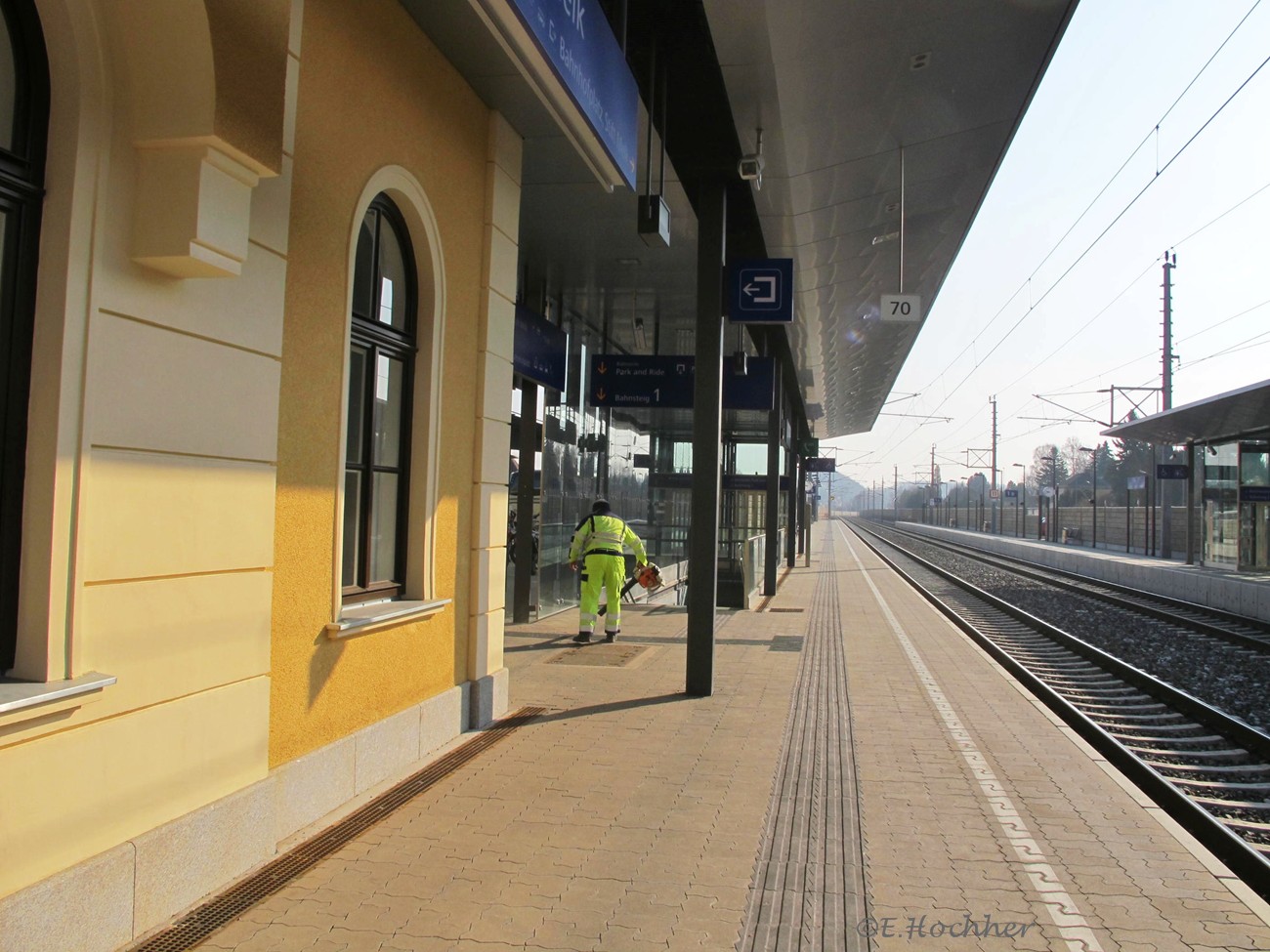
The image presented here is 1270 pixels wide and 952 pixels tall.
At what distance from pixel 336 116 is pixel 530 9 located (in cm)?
120

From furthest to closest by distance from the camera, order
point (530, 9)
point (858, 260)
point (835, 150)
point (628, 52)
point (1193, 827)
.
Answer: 1. point (858, 260)
2. point (835, 150)
3. point (628, 52)
4. point (1193, 827)
5. point (530, 9)

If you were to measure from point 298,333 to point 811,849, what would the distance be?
3.42 m

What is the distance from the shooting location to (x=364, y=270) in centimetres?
546

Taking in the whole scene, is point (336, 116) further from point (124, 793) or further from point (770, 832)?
point (770, 832)

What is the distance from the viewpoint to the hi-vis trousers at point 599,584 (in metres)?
11.1

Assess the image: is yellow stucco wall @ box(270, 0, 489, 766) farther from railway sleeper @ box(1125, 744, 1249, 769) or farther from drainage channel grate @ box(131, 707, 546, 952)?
railway sleeper @ box(1125, 744, 1249, 769)

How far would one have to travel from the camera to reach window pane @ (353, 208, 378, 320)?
5387 mm

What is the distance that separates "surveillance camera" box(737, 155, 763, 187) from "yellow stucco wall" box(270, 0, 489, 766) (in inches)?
101

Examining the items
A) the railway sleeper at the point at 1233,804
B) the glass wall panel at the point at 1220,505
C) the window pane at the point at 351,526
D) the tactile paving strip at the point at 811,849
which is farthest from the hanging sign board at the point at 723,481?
the glass wall panel at the point at 1220,505

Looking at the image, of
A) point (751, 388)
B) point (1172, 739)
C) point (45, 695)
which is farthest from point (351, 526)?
point (751, 388)

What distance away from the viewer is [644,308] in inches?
566

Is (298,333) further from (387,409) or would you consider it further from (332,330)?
(387,409)

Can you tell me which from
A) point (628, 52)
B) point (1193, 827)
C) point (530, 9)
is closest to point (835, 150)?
point (628, 52)

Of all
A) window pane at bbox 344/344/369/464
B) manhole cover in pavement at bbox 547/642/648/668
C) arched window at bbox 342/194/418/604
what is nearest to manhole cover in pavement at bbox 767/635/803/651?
manhole cover in pavement at bbox 547/642/648/668
